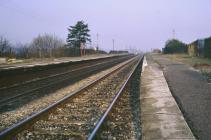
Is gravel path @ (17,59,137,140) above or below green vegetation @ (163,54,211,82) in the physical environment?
below

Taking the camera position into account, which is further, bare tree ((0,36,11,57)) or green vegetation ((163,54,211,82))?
bare tree ((0,36,11,57))

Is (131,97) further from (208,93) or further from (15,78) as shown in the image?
(15,78)

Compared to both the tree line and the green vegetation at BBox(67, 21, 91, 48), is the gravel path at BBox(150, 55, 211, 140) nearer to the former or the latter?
the tree line

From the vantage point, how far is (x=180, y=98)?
11.9 metres

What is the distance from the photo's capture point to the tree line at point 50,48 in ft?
165

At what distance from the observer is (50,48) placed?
67500 millimetres

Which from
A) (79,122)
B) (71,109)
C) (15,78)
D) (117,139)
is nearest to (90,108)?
(71,109)

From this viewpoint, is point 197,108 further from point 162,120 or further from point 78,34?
point 78,34

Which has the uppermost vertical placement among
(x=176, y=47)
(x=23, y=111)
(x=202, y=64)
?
(x=176, y=47)

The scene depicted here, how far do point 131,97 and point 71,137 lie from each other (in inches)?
255

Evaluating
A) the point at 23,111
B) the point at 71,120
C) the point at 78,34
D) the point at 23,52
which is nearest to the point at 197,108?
the point at 71,120

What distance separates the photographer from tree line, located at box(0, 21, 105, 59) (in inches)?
1978

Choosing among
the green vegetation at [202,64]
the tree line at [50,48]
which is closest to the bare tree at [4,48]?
the tree line at [50,48]

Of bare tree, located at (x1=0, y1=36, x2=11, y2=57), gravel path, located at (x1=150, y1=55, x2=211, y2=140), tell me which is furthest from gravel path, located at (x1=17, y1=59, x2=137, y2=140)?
bare tree, located at (x1=0, y1=36, x2=11, y2=57)
